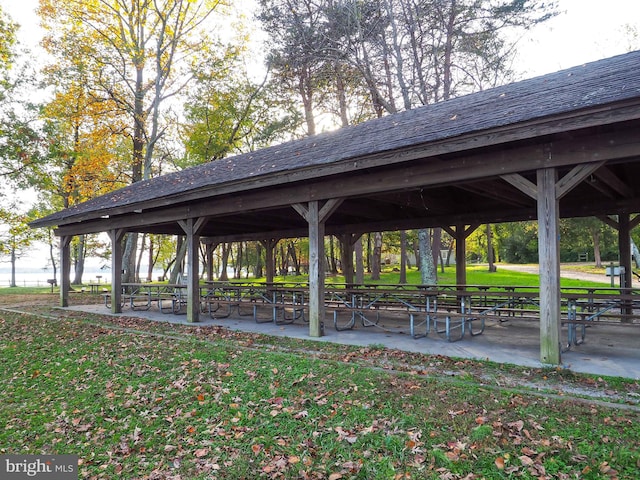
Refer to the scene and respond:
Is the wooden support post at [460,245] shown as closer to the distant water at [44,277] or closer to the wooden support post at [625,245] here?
the wooden support post at [625,245]

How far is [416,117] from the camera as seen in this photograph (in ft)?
24.0

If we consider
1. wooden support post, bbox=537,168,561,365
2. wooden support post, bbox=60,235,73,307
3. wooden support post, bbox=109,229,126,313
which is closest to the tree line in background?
wooden support post, bbox=60,235,73,307

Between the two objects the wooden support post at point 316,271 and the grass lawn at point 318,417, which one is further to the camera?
the wooden support post at point 316,271

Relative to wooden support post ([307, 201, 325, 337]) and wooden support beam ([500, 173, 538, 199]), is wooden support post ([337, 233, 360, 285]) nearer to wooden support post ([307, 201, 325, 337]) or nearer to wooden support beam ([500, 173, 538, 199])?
wooden support post ([307, 201, 325, 337])

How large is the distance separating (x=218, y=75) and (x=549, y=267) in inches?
782

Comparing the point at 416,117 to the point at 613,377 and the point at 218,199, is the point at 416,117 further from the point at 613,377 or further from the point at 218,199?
the point at 613,377

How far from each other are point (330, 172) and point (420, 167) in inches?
52.6

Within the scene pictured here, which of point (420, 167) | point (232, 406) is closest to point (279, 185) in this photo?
point (420, 167)

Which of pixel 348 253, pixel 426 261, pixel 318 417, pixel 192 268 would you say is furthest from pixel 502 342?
pixel 426 261

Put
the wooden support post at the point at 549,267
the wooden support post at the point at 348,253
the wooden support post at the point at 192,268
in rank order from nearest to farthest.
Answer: the wooden support post at the point at 549,267 < the wooden support post at the point at 192,268 < the wooden support post at the point at 348,253

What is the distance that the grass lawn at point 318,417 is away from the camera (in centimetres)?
293

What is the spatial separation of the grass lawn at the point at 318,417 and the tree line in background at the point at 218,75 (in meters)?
9.70

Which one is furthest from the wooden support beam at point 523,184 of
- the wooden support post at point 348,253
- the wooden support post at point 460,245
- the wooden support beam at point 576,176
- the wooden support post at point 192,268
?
the wooden support post at point 348,253

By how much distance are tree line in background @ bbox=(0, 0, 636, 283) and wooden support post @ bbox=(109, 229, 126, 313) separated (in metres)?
7.22
